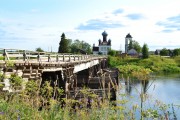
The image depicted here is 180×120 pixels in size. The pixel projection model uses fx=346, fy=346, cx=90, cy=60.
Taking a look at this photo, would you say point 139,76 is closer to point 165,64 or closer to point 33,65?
point 33,65

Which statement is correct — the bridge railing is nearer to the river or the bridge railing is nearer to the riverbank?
the river

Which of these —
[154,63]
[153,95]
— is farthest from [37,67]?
[154,63]

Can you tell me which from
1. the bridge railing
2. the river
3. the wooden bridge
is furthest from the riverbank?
the bridge railing

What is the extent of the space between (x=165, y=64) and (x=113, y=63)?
19291 mm

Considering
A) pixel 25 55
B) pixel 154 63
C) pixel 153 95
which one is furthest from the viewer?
pixel 154 63

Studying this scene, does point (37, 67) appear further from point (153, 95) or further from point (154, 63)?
point (154, 63)

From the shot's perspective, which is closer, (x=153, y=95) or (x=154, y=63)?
(x=153, y=95)

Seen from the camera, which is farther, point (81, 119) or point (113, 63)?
point (113, 63)

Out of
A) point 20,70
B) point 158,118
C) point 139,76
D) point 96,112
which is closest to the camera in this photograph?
point 139,76

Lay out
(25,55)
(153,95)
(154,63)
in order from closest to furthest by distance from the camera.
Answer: (153,95), (25,55), (154,63)

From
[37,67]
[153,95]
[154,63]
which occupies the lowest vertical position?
[154,63]

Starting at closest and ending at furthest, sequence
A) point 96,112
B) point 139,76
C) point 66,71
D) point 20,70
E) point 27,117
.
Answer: point 139,76 < point 27,117 < point 96,112 < point 20,70 < point 66,71

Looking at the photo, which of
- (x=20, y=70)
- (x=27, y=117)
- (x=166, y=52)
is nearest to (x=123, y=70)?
(x=27, y=117)

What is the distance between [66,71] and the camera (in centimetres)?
3281
